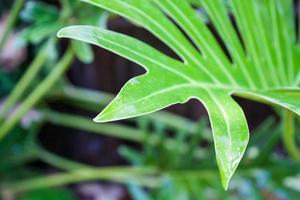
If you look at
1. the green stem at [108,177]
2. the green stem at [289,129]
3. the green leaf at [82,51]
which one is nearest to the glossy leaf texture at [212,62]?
the green stem at [289,129]

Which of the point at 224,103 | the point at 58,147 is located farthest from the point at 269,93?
the point at 58,147

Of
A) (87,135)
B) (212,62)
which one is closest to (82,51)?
(212,62)

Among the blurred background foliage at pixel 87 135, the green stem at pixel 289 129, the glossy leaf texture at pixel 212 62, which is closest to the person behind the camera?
the glossy leaf texture at pixel 212 62

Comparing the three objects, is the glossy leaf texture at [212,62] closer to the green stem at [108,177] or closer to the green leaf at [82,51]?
the green leaf at [82,51]

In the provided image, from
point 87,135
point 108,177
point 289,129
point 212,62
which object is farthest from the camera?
point 87,135

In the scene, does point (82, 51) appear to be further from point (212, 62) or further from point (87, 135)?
point (87, 135)

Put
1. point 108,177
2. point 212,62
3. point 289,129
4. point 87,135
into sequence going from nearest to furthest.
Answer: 1. point 212,62
2. point 289,129
3. point 108,177
4. point 87,135
